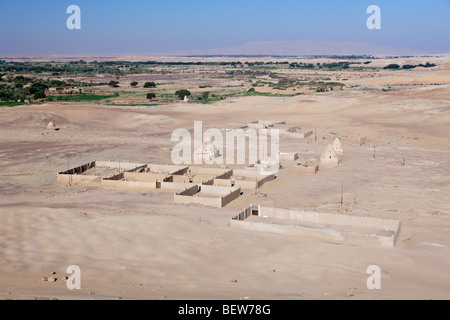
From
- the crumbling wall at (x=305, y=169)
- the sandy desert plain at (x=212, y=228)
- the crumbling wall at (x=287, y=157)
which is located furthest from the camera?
the crumbling wall at (x=287, y=157)

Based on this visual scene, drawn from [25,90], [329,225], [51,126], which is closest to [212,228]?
[329,225]

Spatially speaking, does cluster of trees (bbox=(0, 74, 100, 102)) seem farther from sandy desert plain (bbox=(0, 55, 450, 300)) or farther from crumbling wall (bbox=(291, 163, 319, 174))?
crumbling wall (bbox=(291, 163, 319, 174))

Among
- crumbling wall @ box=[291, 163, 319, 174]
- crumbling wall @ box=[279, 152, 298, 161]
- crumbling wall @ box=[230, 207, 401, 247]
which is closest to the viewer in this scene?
crumbling wall @ box=[230, 207, 401, 247]

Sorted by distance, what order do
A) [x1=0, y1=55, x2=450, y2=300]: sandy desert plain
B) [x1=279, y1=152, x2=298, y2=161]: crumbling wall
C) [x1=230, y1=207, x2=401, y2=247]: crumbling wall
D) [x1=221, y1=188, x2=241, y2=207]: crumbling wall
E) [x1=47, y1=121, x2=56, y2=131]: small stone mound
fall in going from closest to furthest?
1. [x1=0, y1=55, x2=450, y2=300]: sandy desert plain
2. [x1=230, y1=207, x2=401, y2=247]: crumbling wall
3. [x1=221, y1=188, x2=241, y2=207]: crumbling wall
4. [x1=279, y1=152, x2=298, y2=161]: crumbling wall
5. [x1=47, y1=121, x2=56, y2=131]: small stone mound

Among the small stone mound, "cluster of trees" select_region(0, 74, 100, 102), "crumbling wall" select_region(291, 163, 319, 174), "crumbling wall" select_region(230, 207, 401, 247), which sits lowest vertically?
"crumbling wall" select_region(230, 207, 401, 247)

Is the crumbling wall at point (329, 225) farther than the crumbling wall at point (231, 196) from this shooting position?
No

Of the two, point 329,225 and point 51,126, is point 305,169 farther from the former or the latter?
point 51,126

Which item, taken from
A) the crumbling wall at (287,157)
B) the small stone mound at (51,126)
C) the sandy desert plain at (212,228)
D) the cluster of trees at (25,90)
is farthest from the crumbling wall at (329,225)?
the cluster of trees at (25,90)

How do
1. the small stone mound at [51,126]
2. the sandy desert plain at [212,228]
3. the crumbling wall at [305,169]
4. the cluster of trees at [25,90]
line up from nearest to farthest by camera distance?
the sandy desert plain at [212,228] < the crumbling wall at [305,169] < the small stone mound at [51,126] < the cluster of trees at [25,90]

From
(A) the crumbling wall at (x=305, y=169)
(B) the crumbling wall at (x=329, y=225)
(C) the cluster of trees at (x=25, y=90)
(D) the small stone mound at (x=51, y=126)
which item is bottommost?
(B) the crumbling wall at (x=329, y=225)

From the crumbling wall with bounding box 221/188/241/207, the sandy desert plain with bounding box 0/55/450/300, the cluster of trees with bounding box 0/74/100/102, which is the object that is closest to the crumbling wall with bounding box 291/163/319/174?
the sandy desert plain with bounding box 0/55/450/300

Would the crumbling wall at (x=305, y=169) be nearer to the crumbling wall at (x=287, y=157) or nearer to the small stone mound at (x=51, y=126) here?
the crumbling wall at (x=287, y=157)
